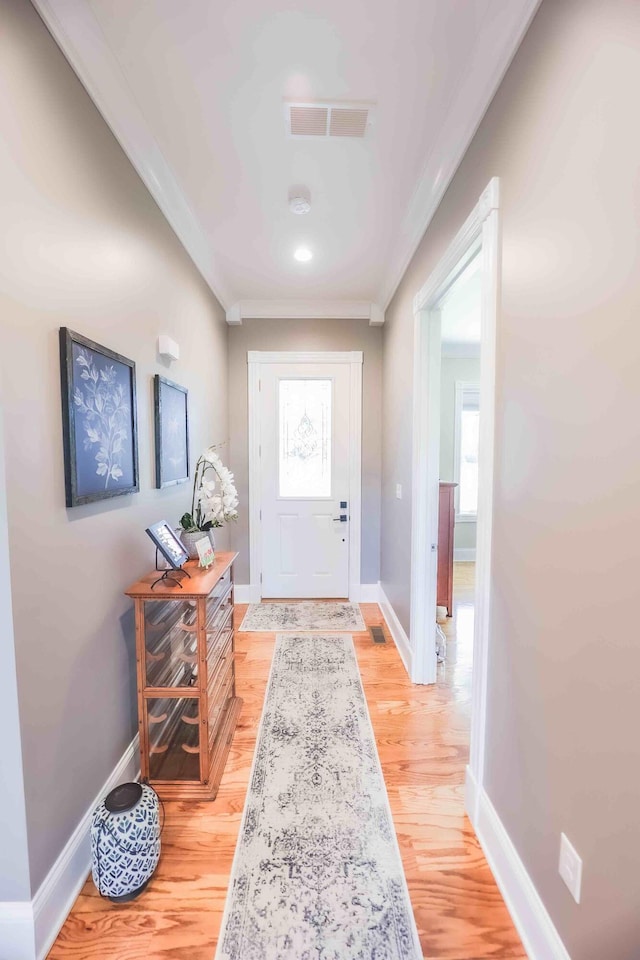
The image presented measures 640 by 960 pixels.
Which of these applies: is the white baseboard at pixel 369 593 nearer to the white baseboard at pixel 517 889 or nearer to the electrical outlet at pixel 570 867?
the white baseboard at pixel 517 889

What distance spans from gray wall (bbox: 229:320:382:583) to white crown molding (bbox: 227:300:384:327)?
50mm

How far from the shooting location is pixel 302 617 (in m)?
3.33

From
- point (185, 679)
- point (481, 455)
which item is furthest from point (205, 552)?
point (481, 455)

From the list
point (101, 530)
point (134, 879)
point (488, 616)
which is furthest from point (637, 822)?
point (101, 530)

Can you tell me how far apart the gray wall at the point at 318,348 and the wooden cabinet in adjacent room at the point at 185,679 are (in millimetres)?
1622

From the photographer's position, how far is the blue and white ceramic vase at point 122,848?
46.9 inches

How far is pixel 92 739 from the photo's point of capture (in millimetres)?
1391

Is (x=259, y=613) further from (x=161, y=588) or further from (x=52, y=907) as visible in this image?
(x=52, y=907)

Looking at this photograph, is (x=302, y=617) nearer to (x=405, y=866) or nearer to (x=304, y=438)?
(x=304, y=438)

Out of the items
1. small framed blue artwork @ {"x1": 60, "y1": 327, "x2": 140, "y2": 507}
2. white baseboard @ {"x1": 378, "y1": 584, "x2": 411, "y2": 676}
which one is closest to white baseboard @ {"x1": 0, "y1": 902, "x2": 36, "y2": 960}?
small framed blue artwork @ {"x1": 60, "y1": 327, "x2": 140, "y2": 507}

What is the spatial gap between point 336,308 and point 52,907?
12.1 feet

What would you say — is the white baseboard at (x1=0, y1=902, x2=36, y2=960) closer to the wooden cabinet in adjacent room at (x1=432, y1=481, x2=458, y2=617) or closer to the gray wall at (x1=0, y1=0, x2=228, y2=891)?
the gray wall at (x1=0, y1=0, x2=228, y2=891)

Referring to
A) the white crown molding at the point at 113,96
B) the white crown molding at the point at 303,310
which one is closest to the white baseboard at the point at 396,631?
the white crown molding at the point at 303,310

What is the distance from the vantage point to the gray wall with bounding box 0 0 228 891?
1.04 m
